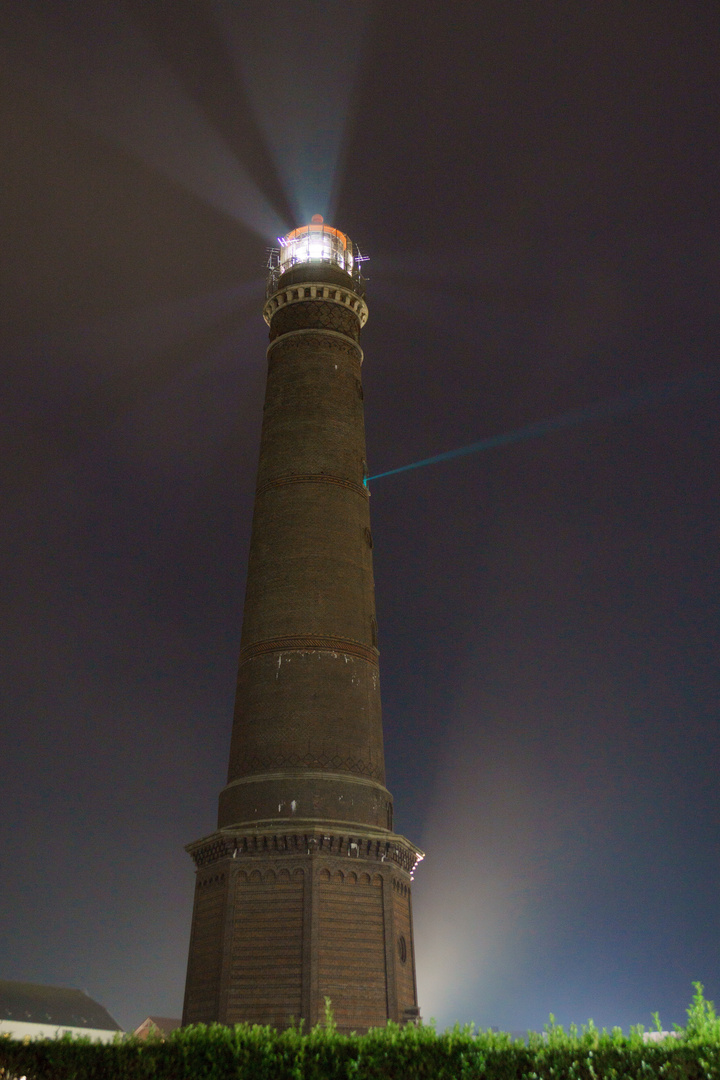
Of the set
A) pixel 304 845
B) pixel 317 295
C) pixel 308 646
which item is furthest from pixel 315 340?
pixel 304 845

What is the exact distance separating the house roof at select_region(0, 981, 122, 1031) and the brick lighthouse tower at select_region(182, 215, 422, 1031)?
47135mm

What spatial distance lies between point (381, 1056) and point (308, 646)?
13.7 meters

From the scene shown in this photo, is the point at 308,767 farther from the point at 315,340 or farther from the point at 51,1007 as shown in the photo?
the point at 51,1007

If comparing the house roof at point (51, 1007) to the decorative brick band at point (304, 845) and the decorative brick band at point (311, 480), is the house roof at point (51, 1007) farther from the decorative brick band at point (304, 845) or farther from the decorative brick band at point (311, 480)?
the decorative brick band at point (311, 480)

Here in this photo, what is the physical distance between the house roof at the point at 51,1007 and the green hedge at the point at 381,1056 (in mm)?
54302

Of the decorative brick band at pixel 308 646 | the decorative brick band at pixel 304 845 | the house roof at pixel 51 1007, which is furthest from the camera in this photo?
the house roof at pixel 51 1007

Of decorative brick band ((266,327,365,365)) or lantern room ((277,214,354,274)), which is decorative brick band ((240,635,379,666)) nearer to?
decorative brick band ((266,327,365,365))

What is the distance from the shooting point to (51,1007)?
65.1m

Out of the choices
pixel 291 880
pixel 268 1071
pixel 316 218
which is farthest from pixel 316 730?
pixel 316 218

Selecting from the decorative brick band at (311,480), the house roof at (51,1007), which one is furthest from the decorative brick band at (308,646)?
the house roof at (51,1007)

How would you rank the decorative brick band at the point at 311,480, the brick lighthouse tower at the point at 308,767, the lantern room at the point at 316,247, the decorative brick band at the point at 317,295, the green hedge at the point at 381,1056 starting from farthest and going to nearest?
1. the lantern room at the point at 316,247
2. the decorative brick band at the point at 317,295
3. the decorative brick band at the point at 311,480
4. the brick lighthouse tower at the point at 308,767
5. the green hedge at the point at 381,1056

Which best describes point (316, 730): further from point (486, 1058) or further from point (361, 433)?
point (486, 1058)

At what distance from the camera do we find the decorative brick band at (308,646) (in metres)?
25.0

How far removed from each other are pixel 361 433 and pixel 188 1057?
20533 mm
